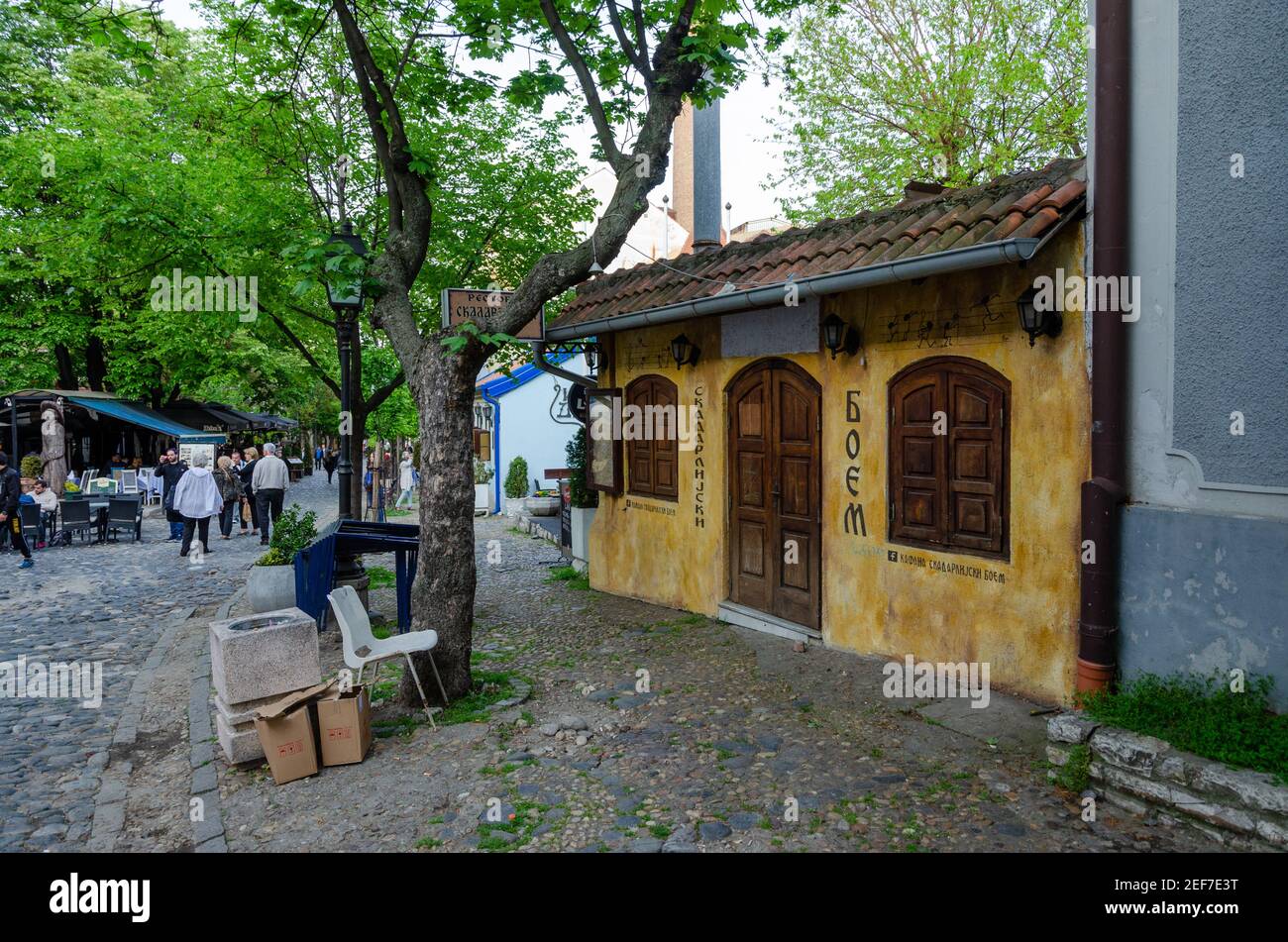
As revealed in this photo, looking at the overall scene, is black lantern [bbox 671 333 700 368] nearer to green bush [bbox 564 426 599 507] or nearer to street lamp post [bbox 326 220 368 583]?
green bush [bbox 564 426 599 507]

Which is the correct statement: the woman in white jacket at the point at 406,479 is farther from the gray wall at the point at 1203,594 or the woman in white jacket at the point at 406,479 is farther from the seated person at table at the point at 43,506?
the gray wall at the point at 1203,594

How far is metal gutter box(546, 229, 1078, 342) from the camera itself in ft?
17.3

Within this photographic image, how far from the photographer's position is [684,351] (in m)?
9.25

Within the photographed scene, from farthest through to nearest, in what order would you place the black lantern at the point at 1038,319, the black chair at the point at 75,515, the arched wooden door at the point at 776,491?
the black chair at the point at 75,515, the arched wooden door at the point at 776,491, the black lantern at the point at 1038,319

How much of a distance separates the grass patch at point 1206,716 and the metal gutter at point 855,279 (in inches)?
104

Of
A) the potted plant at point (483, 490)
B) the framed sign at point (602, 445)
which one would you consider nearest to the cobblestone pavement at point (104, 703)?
the framed sign at point (602, 445)

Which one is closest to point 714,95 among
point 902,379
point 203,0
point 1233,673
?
point 902,379

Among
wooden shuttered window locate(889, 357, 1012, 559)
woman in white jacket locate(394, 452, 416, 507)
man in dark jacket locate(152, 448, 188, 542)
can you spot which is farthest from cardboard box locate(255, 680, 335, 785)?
woman in white jacket locate(394, 452, 416, 507)

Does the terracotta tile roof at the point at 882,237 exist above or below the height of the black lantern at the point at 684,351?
above

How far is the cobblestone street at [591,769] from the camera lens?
448cm

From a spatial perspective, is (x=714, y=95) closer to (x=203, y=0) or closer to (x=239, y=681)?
(x=239, y=681)

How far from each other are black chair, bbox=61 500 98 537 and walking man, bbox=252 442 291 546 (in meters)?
2.92

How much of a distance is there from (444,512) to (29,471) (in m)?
16.6

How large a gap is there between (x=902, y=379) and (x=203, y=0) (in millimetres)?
11449
